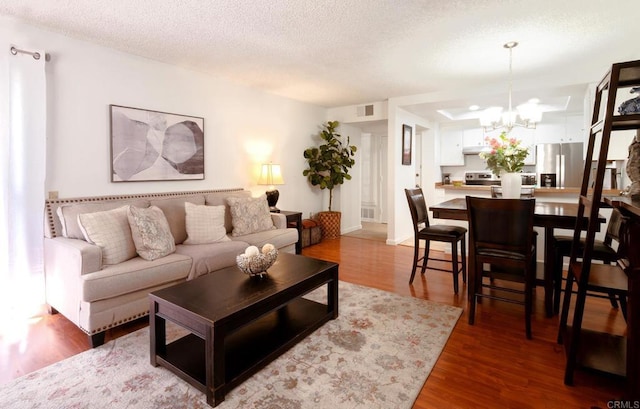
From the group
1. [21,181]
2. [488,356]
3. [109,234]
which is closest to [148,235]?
[109,234]

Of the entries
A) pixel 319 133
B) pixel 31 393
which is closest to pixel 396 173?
pixel 319 133

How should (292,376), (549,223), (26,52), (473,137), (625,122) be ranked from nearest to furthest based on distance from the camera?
(625,122), (292,376), (549,223), (26,52), (473,137)

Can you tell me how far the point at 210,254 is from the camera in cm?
297

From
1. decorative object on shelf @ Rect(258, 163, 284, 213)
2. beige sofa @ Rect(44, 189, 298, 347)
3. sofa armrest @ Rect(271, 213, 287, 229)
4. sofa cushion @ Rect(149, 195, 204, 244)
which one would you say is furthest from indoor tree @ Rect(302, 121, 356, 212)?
sofa cushion @ Rect(149, 195, 204, 244)

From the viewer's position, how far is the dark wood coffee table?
168 cm

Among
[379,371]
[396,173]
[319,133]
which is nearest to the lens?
[379,371]

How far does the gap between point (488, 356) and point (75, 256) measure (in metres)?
2.88

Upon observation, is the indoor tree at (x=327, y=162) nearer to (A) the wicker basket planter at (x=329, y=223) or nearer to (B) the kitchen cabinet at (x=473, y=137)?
(A) the wicker basket planter at (x=329, y=223)

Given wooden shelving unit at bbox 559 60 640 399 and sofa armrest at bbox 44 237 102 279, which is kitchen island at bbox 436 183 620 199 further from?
sofa armrest at bbox 44 237 102 279

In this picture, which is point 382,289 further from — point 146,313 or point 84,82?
point 84,82

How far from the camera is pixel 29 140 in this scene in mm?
2668

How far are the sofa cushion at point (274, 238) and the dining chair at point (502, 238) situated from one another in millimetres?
2076

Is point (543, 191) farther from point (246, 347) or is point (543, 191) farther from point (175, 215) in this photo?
point (175, 215)

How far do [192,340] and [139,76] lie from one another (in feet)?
9.08
